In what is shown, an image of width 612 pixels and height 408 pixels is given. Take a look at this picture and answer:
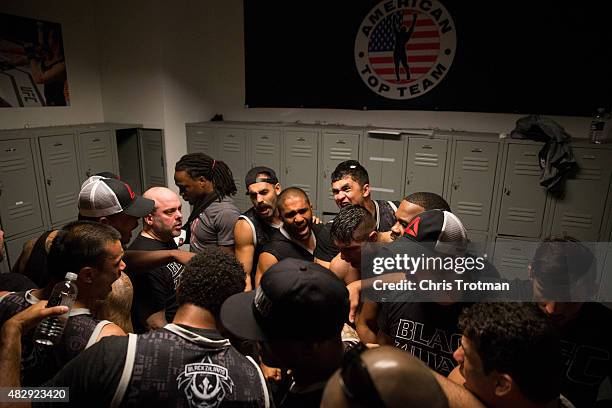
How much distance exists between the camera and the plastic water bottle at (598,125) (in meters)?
3.52

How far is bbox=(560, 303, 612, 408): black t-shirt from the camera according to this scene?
1354 millimetres

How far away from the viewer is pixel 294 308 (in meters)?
1.00

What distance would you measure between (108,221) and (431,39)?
3.45 metres

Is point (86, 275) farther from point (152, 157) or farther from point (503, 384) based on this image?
point (152, 157)

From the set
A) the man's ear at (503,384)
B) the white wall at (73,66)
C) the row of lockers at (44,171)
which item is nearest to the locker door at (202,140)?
the row of lockers at (44,171)

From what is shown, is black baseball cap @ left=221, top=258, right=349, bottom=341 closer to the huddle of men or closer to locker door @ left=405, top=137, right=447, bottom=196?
the huddle of men

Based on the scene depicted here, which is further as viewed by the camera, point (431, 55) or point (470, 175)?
point (431, 55)

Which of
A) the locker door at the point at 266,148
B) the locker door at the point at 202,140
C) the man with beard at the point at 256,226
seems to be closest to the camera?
the man with beard at the point at 256,226

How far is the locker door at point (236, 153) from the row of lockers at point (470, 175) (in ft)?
0.22

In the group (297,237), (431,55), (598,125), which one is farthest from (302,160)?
(598,125)

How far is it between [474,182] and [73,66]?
4510 mm

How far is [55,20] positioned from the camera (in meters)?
4.23

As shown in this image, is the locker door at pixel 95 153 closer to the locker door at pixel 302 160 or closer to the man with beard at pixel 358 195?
the locker door at pixel 302 160

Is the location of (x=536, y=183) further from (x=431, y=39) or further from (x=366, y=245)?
(x=366, y=245)
